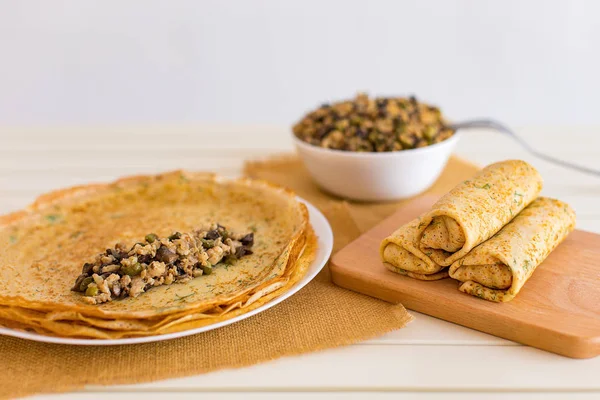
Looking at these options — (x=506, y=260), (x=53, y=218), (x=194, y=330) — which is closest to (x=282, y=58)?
(x=53, y=218)

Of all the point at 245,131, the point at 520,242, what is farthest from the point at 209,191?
the point at 245,131

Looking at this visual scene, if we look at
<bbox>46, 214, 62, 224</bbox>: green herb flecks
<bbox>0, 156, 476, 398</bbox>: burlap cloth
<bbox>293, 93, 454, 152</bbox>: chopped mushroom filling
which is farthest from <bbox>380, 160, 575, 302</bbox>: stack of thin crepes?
<bbox>46, 214, 62, 224</bbox>: green herb flecks

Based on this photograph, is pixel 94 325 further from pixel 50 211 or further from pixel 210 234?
pixel 50 211

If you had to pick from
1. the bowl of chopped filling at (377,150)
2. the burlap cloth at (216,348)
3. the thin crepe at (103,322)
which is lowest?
the burlap cloth at (216,348)

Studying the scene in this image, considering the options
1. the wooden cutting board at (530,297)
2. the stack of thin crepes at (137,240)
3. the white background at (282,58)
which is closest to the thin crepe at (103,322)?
the stack of thin crepes at (137,240)

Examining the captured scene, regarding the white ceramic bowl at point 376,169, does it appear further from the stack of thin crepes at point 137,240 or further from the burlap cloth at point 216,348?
the burlap cloth at point 216,348
